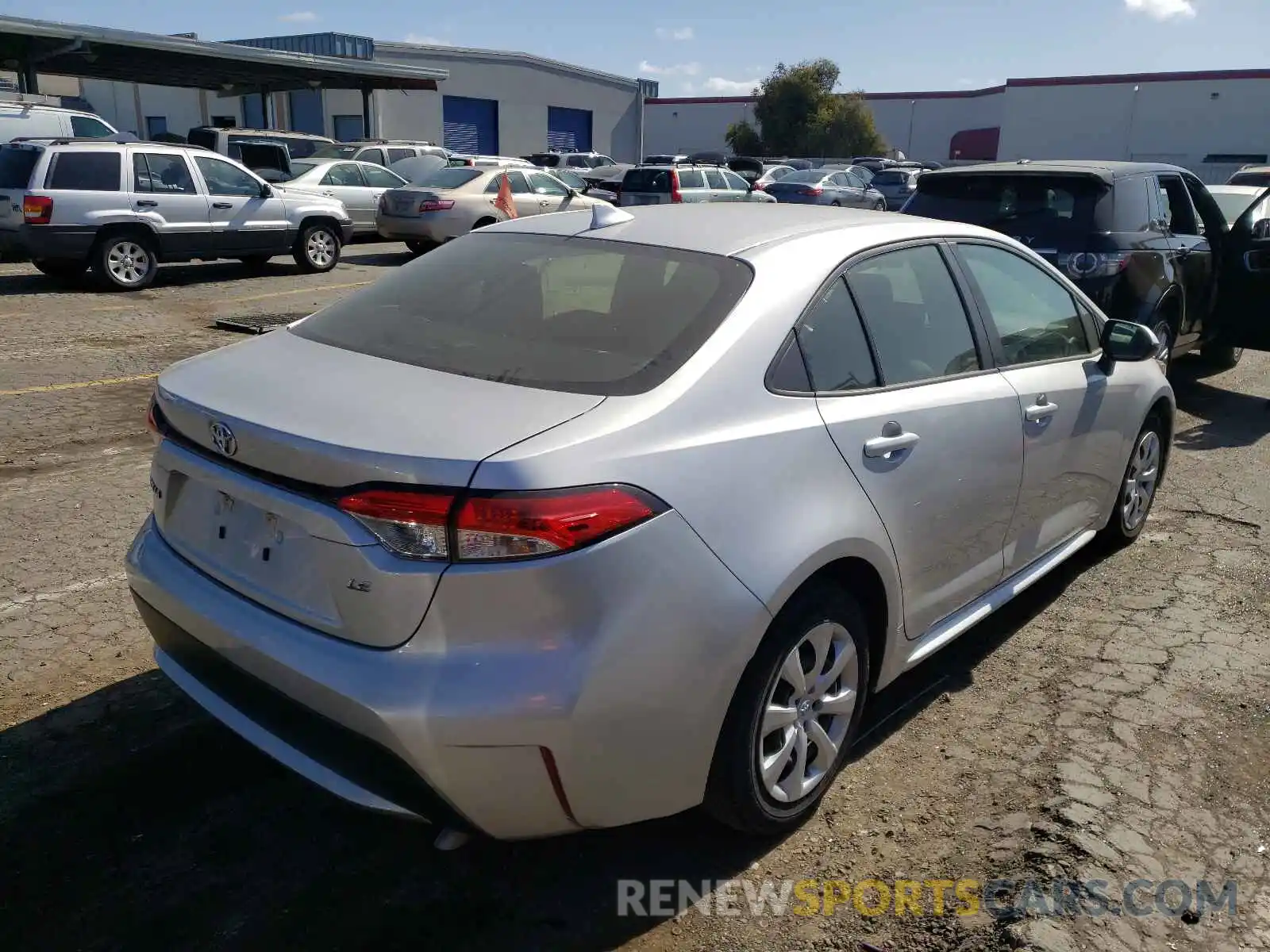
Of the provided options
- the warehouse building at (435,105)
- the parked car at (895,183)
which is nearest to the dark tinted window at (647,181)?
the parked car at (895,183)

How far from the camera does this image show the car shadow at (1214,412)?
7230mm

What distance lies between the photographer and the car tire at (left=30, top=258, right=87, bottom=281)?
12185mm

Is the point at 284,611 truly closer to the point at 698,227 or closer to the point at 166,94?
the point at 698,227

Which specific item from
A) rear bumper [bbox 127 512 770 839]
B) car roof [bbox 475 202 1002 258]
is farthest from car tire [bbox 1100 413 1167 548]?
rear bumper [bbox 127 512 770 839]

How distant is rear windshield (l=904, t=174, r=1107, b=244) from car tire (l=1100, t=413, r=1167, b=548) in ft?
8.33

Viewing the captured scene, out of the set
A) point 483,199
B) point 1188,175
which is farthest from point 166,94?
point 1188,175

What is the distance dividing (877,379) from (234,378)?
183 cm

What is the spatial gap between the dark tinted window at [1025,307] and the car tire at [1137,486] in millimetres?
834

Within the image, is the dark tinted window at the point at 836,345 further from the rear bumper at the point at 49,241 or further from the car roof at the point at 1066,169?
the rear bumper at the point at 49,241

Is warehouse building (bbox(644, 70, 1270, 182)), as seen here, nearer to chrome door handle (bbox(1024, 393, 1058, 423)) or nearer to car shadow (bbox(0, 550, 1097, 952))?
chrome door handle (bbox(1024, 393, 1058, 423))

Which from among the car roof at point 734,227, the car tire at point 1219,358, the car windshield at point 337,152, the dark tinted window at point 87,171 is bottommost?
the car tire at point 1219,358

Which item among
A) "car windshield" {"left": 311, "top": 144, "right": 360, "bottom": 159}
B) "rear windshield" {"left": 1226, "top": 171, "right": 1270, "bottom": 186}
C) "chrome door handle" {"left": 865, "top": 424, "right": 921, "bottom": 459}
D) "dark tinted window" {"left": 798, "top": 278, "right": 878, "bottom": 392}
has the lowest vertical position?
"chrome door handle" {"left": 865, "top": 424, "right": 921, "bottom": 459}

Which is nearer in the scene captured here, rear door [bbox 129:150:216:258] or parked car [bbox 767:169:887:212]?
rear door [bbox 129:150:216:258]

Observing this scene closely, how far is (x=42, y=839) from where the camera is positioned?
2.82 meters
